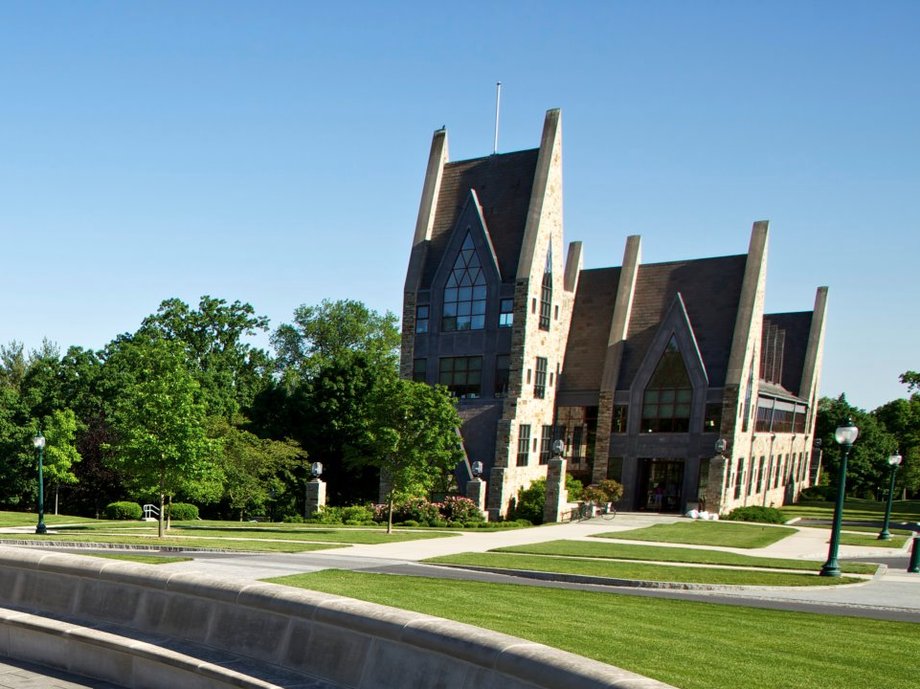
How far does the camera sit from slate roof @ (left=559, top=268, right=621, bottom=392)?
50.6m

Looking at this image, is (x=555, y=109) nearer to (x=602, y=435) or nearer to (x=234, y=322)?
(x=602, y=435)

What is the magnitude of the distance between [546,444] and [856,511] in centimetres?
2216

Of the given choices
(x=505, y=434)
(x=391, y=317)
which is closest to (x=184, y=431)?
(x=505, y=434)

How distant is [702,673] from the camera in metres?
7.13

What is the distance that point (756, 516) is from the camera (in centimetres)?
4338

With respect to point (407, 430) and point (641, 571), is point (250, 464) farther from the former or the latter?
point (641, 571)

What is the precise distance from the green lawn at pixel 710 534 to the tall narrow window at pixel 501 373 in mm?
12233

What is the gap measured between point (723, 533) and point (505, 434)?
45.5 ft

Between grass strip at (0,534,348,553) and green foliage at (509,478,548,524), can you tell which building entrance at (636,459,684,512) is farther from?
grass strip at (0,534,348,553)

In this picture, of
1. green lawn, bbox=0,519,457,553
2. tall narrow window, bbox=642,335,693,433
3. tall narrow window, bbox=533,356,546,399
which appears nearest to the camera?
green lawn, bbox=0,519,457,553

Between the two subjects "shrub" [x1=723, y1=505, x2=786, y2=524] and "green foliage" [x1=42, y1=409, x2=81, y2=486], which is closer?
"green foliage" [x1=42, y1=409, x2=81, y2=486]

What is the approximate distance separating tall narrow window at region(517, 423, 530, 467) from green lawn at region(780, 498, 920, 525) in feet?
51.8

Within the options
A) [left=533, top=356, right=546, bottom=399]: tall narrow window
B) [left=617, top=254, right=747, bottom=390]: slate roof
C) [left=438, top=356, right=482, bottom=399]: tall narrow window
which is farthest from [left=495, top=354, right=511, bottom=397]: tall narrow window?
[left=617, top=254, right=747, bottom=390]: slate roof

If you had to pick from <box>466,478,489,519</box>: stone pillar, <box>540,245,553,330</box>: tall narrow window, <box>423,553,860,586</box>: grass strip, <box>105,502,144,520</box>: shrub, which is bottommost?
<box>105,502,144,520</box>: shrub
